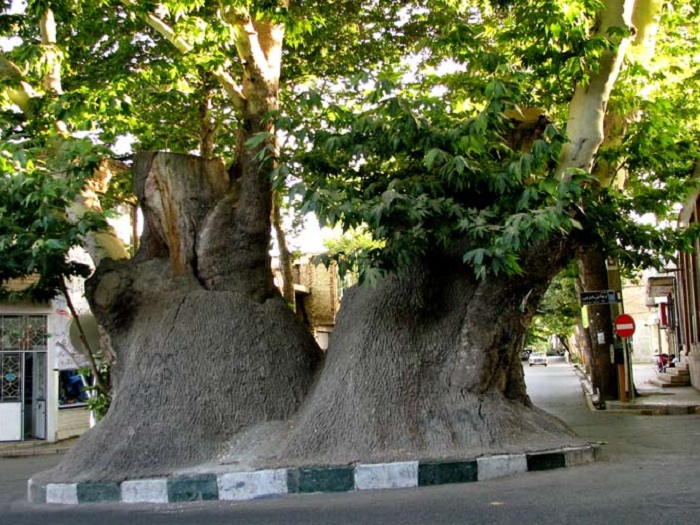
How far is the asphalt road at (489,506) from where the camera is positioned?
4961 millimetres

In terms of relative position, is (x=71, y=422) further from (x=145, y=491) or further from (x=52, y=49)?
(x=145, y=491)

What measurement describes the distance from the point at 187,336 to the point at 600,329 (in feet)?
41.2

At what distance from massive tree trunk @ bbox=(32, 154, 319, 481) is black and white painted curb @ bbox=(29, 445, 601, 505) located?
0.22m

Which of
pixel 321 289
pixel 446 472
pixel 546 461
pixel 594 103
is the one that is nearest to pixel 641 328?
pixel 321 289

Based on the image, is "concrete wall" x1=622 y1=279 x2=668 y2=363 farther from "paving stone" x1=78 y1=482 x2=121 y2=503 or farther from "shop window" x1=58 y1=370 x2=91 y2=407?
"paving stone" x1=78 y1=482 x2=121 y2=503

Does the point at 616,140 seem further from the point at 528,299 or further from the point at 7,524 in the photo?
the point at 7,524

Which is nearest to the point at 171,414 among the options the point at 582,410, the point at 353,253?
the point at 353,253

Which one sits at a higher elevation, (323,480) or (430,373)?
(430,373)

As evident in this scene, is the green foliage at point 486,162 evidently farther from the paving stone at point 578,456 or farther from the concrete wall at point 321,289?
the concrete wall at point 321,289

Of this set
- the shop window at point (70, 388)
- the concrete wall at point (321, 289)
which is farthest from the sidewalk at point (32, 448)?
the concrete wall at point (321, 289)

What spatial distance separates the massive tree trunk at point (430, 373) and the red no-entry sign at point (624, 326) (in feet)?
30.3

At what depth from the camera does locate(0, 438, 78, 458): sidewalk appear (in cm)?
1475

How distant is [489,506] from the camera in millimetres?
5332

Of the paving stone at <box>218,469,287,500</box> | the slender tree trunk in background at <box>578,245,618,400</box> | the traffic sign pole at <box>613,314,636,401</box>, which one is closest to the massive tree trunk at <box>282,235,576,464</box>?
the paving stone at <box>218,469,287,500</box>
